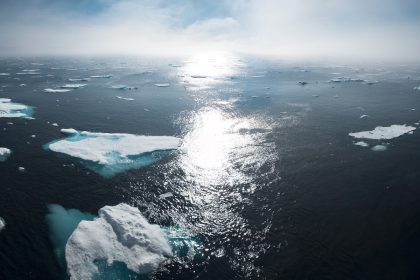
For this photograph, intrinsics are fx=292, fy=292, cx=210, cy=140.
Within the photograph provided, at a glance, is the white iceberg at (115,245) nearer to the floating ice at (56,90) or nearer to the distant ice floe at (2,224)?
the distant ice floe at (2,224)

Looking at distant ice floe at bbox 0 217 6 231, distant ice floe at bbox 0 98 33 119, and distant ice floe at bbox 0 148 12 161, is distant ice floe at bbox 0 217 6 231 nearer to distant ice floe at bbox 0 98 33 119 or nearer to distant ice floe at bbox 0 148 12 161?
distant ice floe at bbox 0 148 12 161

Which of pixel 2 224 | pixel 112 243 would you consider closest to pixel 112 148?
pixel 2 224

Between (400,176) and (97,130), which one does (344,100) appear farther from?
(97,130)

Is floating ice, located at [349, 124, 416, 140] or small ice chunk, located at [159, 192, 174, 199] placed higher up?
floating ice, located at [349, 124, 416, 140]

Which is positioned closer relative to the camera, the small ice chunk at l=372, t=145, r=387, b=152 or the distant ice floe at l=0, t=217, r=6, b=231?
the distant ice floe at l=0, t=217, r=6, b=231

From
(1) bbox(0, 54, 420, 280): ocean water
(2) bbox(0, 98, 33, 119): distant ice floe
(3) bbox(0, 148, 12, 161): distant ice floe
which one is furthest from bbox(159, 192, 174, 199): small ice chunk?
(2) bbox(0, 98, 33, 119): distant ice floe

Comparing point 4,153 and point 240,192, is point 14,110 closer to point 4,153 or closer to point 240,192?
point 4,153

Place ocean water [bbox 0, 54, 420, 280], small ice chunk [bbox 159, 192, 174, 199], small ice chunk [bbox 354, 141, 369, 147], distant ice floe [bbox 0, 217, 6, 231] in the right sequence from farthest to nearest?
1. small ice chunk [bbox 354, 141, 369, 147]
2. small ice chunk [bbox 159, 192, 174, 199]
3. distant ice floe [bbox 0, 217, 6, 231]
4. ocean water [bbox 0, 54, 420, 280]

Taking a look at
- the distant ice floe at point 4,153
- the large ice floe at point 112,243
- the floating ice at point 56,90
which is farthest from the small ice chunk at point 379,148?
the floating ice at point 56,90
